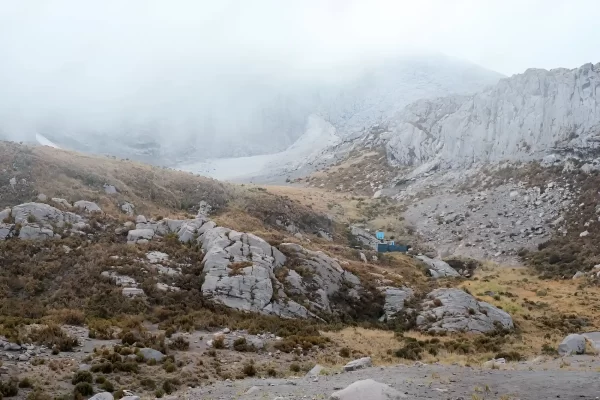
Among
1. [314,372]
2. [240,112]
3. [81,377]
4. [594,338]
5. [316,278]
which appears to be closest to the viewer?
[81,377]

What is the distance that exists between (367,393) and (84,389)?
846 centimetres

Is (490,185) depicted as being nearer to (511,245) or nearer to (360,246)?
(511,245)

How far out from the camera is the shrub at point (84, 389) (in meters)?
13.9

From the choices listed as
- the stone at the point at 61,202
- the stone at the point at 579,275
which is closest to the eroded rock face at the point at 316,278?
the stone at the point at 61,202

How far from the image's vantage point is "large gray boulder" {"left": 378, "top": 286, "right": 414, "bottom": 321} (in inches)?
1184

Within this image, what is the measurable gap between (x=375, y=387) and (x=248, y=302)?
15.2m

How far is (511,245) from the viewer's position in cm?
5134

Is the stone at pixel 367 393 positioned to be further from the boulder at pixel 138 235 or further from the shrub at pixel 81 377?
the boulder at pixel 138 235

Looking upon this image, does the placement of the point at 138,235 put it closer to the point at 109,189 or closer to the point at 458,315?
the point at 109,189

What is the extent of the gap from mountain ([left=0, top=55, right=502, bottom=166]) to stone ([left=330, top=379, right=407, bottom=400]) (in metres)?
129

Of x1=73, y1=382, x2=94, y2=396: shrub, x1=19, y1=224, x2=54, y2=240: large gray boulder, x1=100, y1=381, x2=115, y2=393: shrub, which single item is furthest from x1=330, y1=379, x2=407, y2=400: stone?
x1=19, y1=224, x2=54, y2=240: large gray boulder

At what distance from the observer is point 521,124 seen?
71.1 metres

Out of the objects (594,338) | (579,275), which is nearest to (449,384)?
(594,338)

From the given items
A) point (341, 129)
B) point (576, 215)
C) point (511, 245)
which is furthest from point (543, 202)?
point (341, 129)
